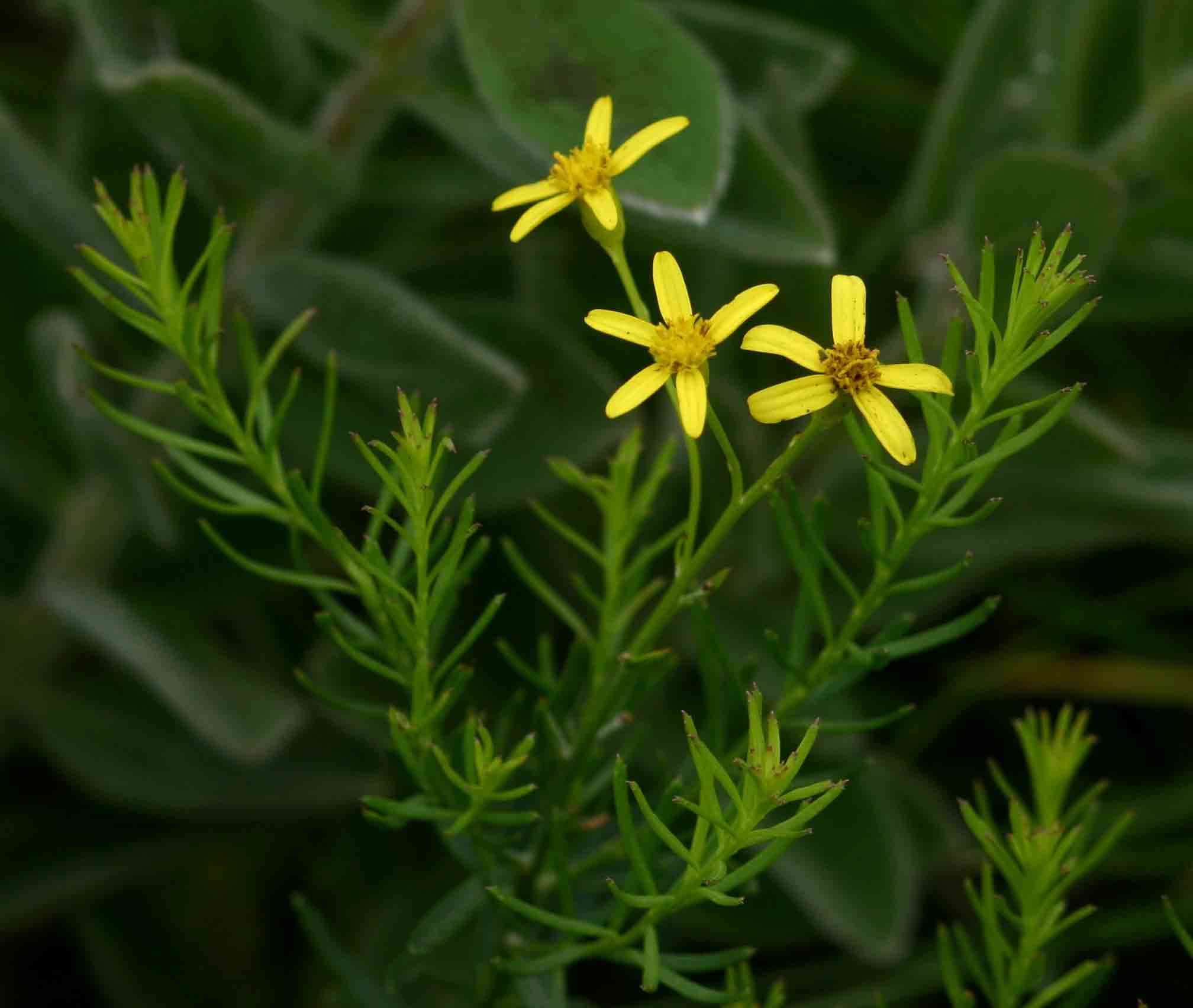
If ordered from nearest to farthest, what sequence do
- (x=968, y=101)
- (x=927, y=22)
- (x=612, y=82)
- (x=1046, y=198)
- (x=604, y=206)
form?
(x=604, y=206) → (x=612, y=82) → (x=1046, y=198) → (x=968, y=101) → (x=927, y=22)

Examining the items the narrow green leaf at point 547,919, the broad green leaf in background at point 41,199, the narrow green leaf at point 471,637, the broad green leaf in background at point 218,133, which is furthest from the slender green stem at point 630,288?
the broad green leaf in background at point 41,199

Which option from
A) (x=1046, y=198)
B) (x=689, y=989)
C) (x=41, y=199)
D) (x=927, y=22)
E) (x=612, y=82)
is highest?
(x=927, y=22)

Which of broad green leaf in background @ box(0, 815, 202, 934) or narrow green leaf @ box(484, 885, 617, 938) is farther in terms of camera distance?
broad green leaf in background @ box(0, 815, 202, 934)

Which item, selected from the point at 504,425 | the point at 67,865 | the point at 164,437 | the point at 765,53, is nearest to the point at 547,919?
the point at 164,437

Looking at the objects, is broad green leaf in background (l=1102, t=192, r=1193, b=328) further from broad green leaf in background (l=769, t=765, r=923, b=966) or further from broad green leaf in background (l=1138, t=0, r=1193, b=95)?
broad green leaf in background (l=769, t=765, r=923, b=966)

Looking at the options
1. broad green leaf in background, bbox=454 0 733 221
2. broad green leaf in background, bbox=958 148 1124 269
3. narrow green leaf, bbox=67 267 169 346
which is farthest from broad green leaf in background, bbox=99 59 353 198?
broad green leaf in background, bbox=958 148 1124 269

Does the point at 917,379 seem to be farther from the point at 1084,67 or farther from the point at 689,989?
the point at 1084,67

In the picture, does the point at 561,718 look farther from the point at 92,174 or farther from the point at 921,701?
the point at 92,174
